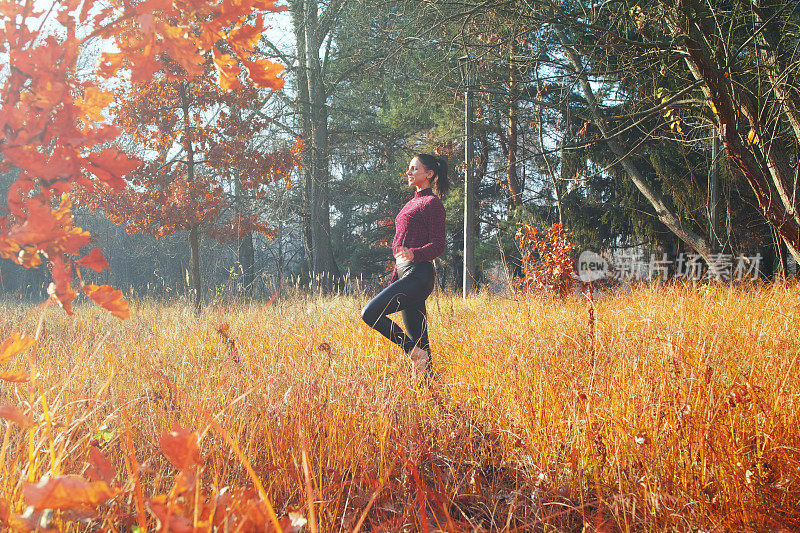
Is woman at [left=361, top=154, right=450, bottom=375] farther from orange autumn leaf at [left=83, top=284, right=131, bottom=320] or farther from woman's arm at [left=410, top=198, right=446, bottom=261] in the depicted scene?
orange autumn leaf at [left=83, top=284, right=131, bottom=320]

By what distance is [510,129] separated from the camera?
1277cm

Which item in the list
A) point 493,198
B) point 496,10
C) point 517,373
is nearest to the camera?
point 517,373

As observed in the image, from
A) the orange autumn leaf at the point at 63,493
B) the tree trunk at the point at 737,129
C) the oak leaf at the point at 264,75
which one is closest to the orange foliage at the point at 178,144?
the tree trunk at the point at 737,129

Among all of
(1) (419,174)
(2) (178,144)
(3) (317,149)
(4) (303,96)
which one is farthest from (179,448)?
(4) (303,96)

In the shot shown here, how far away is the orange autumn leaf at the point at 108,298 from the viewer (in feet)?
3.24

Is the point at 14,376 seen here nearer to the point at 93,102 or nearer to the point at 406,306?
the point at 93,102

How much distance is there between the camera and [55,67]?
3.22ft

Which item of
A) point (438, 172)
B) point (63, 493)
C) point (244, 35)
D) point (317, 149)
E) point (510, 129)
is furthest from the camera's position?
point (510, 129)

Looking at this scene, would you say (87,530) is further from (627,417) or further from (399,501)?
(627,417)

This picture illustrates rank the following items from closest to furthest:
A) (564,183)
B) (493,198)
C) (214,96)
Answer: (214,96), (564,183), (493,198)

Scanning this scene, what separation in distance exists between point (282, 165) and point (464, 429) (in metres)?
6.76

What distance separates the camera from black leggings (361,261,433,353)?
10.1 ft

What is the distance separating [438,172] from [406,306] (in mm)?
1071

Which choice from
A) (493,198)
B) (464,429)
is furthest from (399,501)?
(493,198)
